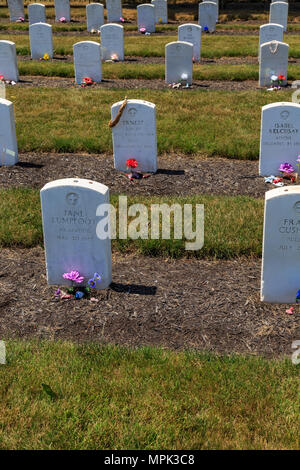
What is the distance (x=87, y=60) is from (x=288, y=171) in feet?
22.9

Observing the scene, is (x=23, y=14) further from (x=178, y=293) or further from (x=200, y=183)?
(x=178, y=293)

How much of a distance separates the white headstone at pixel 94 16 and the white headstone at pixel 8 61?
8443 millimetres

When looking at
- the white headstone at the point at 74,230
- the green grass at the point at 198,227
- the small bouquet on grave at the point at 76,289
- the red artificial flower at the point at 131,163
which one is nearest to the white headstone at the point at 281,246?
the green grass at the point at 198,227

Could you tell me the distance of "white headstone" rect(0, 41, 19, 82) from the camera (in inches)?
556

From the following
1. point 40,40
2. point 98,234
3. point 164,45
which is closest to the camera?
point 98,234

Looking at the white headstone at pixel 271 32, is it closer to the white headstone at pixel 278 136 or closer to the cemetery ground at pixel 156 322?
the cemetery ground at pixel 156 322

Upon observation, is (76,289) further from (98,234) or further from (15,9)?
(15,9)

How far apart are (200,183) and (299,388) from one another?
4708 mm

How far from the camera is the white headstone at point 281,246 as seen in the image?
542cm

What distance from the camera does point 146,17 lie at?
71.7ft

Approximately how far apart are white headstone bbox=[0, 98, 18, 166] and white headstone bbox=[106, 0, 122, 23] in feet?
54.1

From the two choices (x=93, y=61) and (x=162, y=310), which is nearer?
(x=162, y=310)

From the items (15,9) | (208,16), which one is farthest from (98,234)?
(15,9)

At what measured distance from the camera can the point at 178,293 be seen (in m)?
5.93
